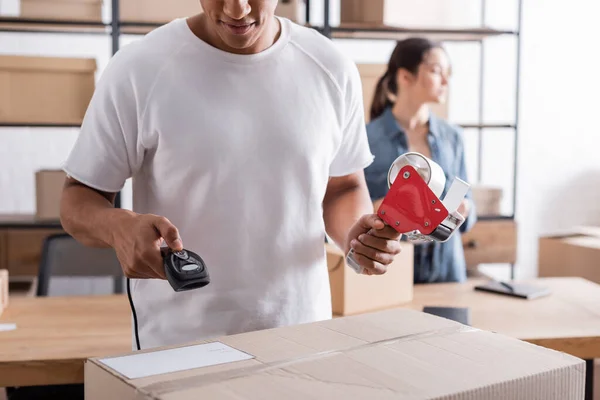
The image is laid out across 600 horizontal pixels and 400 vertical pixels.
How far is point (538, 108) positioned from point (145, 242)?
394 cm

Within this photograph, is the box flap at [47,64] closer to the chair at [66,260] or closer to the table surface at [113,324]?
the chair at [66,260]

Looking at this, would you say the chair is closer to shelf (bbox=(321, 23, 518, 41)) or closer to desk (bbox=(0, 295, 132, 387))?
desk (bbox=(0, 295, 132, 387))

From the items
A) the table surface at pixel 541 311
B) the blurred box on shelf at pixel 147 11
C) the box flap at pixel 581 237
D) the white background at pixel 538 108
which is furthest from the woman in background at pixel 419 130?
the white background at pixel 538 108

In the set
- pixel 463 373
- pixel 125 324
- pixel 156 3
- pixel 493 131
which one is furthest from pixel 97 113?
pixel 493 131

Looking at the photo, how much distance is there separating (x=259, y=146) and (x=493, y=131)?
3.51 m

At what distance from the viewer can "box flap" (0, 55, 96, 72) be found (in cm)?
318

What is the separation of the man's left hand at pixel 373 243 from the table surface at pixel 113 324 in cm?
73

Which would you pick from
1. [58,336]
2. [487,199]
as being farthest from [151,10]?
[58,336]

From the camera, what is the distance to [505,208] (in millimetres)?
4426

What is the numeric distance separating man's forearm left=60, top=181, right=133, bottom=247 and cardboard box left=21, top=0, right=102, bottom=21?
231 cm

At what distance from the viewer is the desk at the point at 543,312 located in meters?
1.75

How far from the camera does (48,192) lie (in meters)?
3.25

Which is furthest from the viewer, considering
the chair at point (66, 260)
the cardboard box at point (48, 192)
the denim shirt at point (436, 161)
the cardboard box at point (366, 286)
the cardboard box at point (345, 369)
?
the cardboard box at point (48, 192)

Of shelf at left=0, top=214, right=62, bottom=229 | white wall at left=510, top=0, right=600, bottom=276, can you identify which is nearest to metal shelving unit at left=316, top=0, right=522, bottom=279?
white wall at left=510, top=0, right=600, bottom=276
